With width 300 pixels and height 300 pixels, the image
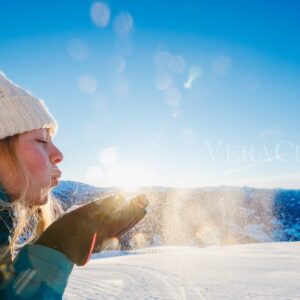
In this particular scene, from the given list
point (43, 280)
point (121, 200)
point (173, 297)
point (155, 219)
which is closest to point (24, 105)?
point (121, 200)

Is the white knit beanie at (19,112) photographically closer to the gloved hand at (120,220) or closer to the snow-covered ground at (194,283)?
Result: the gloved hand at (120,220)

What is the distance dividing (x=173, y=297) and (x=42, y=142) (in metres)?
5.65

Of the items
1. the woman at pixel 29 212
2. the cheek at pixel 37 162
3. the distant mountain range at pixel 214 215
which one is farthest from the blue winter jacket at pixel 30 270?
the distant mountain range at pixel 214 215

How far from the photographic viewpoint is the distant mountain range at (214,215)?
204 feet

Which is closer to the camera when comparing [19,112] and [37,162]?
[37,162]

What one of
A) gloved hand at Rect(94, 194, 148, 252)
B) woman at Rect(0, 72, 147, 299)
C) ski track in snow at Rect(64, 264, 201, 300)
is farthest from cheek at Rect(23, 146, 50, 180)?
ski track in snow at Rect(64, 264, 201, 300)

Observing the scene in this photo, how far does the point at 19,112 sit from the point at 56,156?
0.22 m

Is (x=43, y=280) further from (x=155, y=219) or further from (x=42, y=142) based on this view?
(x=155, y=219)

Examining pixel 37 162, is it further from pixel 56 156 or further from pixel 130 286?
pixel 130 286

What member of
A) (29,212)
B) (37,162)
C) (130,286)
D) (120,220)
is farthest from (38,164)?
(130,286)

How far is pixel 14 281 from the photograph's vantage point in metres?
0.81

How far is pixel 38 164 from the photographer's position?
1.01 m

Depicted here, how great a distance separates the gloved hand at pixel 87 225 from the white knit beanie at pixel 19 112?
1.10 ft

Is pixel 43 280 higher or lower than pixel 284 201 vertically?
higher
